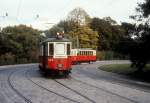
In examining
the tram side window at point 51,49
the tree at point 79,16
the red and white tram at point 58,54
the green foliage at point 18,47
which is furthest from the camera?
the tree at point 79,16

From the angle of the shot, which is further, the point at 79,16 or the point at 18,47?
the point at 79,16

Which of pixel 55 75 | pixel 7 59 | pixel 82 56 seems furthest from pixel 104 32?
pixel 55 75

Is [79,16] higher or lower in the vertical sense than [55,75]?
higher

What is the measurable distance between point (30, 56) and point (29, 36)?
214 inches

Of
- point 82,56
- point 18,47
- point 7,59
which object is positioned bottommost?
point 7,59

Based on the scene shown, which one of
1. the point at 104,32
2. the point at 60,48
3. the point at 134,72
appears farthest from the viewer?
the point at 104,32

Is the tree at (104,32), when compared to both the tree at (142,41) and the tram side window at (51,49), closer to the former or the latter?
the tree at (142,41)

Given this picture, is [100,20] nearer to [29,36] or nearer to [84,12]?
[84,12]

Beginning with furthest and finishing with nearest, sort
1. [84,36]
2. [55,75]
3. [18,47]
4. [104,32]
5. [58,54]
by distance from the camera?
[104,32]
[84,36]
[18,47]
[55,75]
[58,54]

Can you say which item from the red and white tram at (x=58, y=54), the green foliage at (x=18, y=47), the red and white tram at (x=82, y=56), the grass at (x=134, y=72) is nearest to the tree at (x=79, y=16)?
the green foliage at (x=18, y=47)

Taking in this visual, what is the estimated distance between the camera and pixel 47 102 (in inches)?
610

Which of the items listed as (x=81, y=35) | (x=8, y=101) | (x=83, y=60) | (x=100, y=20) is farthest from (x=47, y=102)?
(x=100, y=20)

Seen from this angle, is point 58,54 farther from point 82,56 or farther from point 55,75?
point 82,56

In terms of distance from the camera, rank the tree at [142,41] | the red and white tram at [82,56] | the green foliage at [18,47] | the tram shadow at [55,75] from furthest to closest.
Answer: the green foliage at [18,47]
the red and white tram at [82,56]
the tree at [142,41]
the tram shadow at [55,75]
